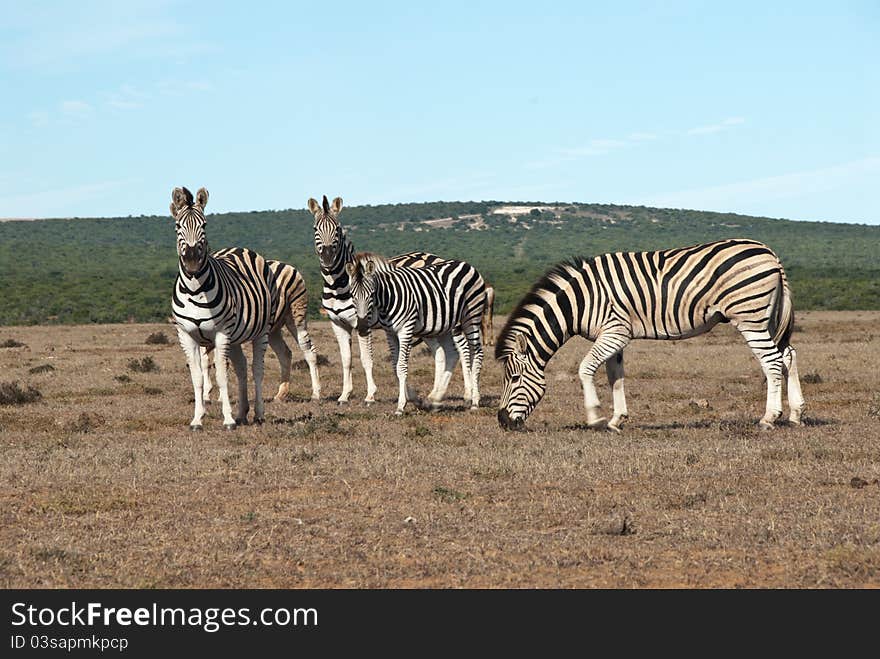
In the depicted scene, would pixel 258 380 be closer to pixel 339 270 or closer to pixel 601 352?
pixel 339 270

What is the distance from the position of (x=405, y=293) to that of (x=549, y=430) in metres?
3.69

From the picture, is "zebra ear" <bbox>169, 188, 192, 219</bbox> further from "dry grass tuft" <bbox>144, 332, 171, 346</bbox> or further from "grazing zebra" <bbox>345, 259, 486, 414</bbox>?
"dry grass tuft" <bbox>144, 332, 171, 346</bbox>

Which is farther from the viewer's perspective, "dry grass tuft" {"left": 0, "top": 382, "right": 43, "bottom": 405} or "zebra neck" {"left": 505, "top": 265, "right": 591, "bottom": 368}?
"dry grass tuft" {"left": 0, "top": 382, "right": 43, "bottom": 405}

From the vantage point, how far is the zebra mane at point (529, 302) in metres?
15.8

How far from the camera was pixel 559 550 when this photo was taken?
8938 mm

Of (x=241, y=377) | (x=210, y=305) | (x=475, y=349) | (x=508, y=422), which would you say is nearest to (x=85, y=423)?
(x=241, y=377)

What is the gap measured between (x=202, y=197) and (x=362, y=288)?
10.2ft

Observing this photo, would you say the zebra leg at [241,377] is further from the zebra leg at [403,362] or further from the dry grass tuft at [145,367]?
the dry grass tuft at [145,367]

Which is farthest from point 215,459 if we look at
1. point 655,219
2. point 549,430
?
point 655,219

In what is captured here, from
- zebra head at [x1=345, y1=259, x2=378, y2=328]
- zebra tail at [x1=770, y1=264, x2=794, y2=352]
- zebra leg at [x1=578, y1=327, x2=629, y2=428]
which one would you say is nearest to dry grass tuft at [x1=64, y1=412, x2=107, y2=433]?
zebra head at [x1=345, y1=259, x2=378, y2=328]

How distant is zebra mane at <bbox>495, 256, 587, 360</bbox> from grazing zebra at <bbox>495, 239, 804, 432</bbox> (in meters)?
0.01

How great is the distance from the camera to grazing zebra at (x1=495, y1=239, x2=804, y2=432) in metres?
15.3

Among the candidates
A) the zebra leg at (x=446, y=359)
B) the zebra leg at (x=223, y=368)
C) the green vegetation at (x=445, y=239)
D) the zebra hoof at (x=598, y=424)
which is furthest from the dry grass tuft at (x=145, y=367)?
the green vegetation at (x=445, y=239)
